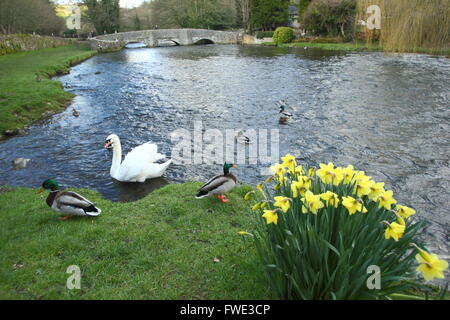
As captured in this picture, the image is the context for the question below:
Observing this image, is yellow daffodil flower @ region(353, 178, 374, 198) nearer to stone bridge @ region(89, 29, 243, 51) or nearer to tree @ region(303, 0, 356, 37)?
tree @ region(303, 0, 356, 37)

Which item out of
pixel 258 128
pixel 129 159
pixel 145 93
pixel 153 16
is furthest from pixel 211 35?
pixel 129 159

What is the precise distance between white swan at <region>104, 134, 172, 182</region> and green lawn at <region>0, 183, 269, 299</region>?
4.87 ft

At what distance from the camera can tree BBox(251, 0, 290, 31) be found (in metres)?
62.2

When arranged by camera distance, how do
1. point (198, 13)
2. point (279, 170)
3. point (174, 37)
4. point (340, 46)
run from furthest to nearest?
1. point (198, 13)
2. point (174, 37)
3. point (340, 46)
4. point (279, 170)

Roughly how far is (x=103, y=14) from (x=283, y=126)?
7490cm

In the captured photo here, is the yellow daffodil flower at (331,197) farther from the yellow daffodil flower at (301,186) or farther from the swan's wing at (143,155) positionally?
the swan's wing at (143,155)

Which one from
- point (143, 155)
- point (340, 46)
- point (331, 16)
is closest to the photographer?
point (143, 155)

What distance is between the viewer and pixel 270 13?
205 ft

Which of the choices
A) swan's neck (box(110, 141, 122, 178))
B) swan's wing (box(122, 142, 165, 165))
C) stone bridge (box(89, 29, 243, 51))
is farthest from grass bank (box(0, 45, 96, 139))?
stone bridge (box(89, 29, 243, 51))

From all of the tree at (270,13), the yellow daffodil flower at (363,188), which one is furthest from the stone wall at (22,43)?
the yellow daffodil flower at (363,188)

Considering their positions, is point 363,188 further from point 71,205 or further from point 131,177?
point 131,177

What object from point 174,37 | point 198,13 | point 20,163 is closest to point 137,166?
point 20,163

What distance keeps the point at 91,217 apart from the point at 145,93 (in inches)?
596

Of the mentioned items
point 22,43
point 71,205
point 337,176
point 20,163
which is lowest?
point 20,163
